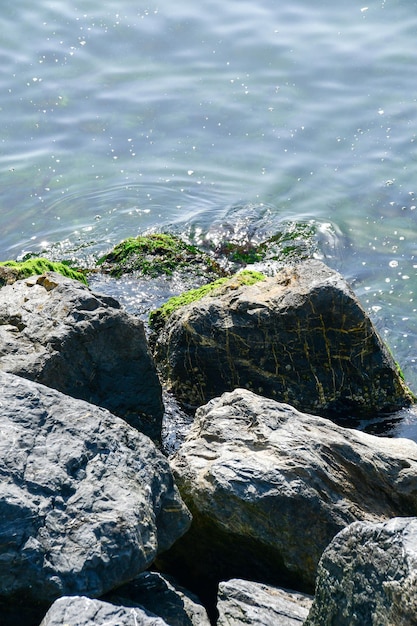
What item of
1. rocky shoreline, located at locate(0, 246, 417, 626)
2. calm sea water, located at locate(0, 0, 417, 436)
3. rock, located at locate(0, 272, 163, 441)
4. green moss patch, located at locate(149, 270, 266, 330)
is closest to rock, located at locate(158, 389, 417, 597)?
rocky shoreline, located at locate(0, 246, 417, 626)

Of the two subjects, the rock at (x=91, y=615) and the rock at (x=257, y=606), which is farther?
the rock at (x=257, y=606)

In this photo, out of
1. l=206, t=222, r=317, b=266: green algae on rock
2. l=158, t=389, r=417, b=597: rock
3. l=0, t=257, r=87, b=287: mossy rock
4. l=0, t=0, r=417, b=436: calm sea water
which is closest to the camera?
l=158, t=389, r=417, b=597: rock

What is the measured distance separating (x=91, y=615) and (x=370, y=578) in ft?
4.32

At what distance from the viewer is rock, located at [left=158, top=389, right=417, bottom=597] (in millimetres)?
5891

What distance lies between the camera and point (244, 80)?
16.1 metres

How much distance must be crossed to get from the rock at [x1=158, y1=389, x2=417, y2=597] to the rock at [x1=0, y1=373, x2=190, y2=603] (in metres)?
0.61

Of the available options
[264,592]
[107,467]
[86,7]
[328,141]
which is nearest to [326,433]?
[264,592]

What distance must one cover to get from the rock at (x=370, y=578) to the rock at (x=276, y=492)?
1217mm

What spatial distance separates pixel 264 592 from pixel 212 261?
272 inches

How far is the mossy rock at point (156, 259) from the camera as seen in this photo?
1134 centimetres

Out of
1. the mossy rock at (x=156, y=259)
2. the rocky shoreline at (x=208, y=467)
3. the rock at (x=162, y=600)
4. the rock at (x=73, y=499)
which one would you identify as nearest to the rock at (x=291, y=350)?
the rocky shoreline at (x=208, y=467)

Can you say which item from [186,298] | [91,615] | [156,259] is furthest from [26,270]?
[91,615]

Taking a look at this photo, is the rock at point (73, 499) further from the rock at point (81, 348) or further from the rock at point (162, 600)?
the rock at point (81, 348)

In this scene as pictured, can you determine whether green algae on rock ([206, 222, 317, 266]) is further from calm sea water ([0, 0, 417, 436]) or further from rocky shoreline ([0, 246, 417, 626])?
rocky shoreline ([0, 246, 417, 626])
